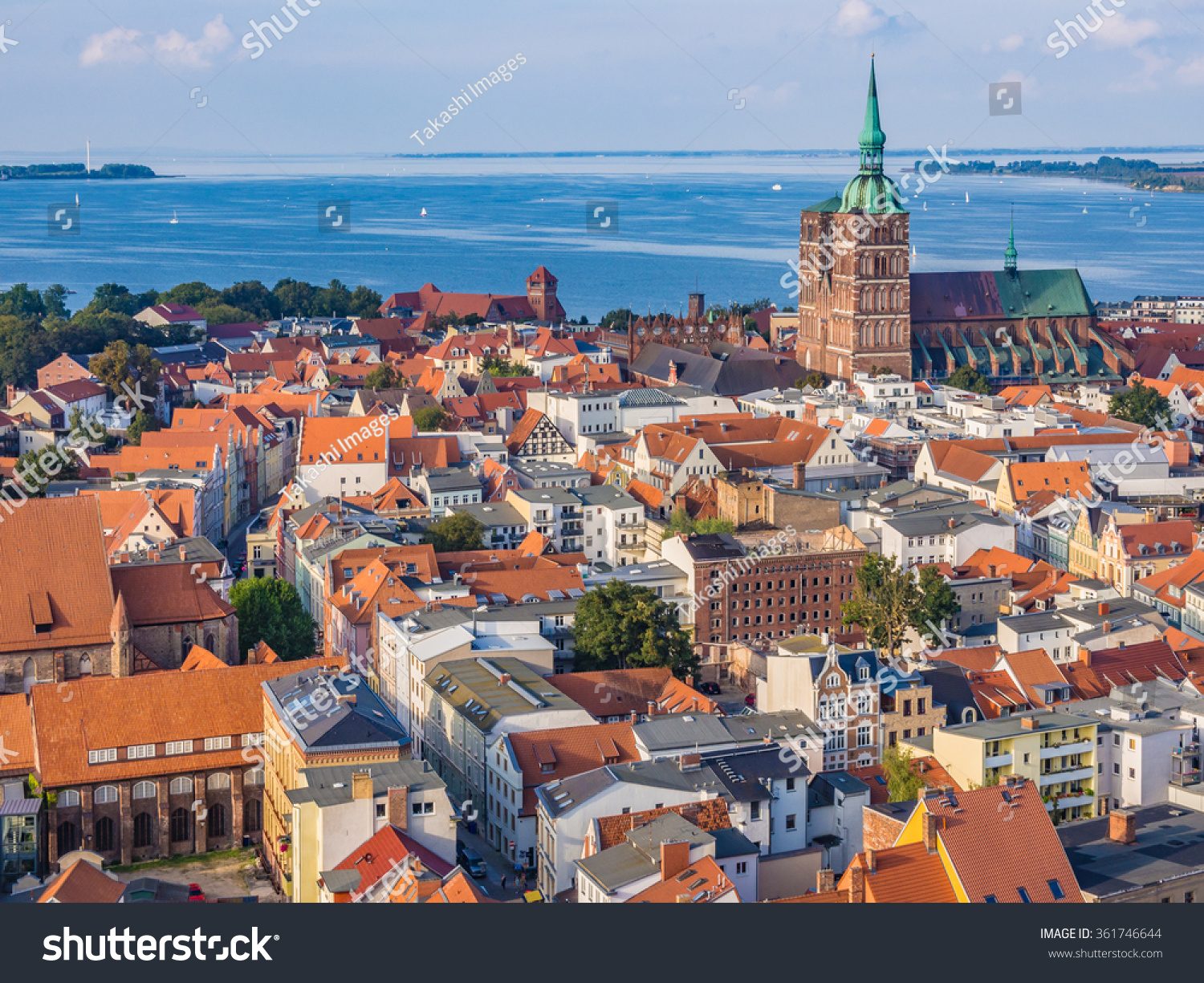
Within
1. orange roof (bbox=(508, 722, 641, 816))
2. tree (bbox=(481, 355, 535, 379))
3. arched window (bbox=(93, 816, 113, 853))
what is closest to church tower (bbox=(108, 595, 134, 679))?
arched window (bbox=(93, 816, 113, 853))

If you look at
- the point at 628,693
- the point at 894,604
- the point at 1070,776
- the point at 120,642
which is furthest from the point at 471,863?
the point at 894,604

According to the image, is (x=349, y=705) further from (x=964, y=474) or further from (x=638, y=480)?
(x=964, y=474)

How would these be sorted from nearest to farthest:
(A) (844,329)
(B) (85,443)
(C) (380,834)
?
(C) (380,834), (B) (85,443), (A) (844,329)

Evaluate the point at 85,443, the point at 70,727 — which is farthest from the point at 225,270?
the point at 70,727

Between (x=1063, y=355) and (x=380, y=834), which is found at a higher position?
(x=1063, y=355)

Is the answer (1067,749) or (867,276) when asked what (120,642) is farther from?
(867,276)

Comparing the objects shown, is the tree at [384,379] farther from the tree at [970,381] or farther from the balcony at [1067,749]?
the balcony at [1067,749]
